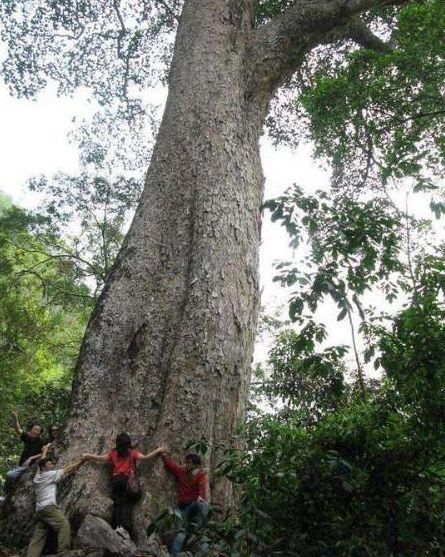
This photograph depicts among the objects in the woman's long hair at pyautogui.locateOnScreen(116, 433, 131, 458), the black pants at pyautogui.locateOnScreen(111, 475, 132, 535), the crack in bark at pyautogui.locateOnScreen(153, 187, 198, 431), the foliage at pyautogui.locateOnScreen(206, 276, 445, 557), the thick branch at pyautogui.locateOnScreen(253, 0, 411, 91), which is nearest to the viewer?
the foliage at pyautogui.locateOnScreen(206, 276, 445, 557)

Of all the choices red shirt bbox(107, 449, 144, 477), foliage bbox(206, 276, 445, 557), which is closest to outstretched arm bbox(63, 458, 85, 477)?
red shirt bbox(107, 449, 144, 477)

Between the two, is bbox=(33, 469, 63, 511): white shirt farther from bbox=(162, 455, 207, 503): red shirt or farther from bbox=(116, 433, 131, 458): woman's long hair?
bbox=(162, 455, 207, 503): red shirt

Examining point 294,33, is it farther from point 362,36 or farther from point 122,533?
point 122,533

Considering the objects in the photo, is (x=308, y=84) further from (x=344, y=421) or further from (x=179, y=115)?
(x=344, y=421)

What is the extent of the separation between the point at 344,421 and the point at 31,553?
6.97 ft

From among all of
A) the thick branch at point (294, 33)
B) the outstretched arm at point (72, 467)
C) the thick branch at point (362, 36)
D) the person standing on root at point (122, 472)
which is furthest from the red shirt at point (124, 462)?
the thick branch at point (362, 36)

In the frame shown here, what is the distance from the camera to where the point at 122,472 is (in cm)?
328

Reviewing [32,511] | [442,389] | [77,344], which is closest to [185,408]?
[32,511]

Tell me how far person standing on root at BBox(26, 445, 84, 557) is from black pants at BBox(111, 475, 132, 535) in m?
0.27

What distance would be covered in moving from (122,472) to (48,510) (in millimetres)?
474

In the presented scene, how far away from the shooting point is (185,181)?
459 cm

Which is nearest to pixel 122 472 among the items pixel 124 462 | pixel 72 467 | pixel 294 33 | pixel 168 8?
pixel 124 462

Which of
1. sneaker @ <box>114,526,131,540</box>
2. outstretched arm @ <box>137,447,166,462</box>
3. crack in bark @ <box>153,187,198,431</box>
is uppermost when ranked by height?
crack in bark @ <box>153,187,198,431</box>

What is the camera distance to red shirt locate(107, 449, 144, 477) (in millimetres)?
3285
